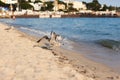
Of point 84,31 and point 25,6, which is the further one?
point 25,6

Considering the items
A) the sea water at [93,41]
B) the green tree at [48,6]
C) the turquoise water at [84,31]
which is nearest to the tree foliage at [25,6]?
the green tree at [48,6]

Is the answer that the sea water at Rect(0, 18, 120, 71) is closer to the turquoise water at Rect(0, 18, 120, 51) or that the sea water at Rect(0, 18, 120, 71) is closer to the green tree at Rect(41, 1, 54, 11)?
the turquoise water at Rect(0, 18, 120, 51)

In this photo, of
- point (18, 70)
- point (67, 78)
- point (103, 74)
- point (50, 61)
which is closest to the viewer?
point (67, 78)

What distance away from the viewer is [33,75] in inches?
373

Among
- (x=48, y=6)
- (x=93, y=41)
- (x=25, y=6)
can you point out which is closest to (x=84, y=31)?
(x=93, y=41)

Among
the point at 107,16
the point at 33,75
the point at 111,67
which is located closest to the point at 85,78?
the point at 33,75

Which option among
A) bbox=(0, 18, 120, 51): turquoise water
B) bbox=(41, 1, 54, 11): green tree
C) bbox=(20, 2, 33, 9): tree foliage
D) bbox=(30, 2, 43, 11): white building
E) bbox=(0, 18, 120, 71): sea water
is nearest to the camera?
bbox=(0, 18, 120, 71): sea water

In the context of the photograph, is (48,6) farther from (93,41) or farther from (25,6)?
(93,41)

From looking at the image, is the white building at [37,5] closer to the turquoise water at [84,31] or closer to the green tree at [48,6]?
the green tree at [48,6]

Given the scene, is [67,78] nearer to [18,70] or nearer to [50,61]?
[18,70]

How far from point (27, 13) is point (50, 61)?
5836 inches

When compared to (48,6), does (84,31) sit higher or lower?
lower

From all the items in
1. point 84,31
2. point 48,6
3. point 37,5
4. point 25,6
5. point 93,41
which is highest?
point 37,5

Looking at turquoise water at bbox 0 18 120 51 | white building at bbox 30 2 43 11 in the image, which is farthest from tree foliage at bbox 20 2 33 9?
turquoise water at bbox 0 18 120 51
